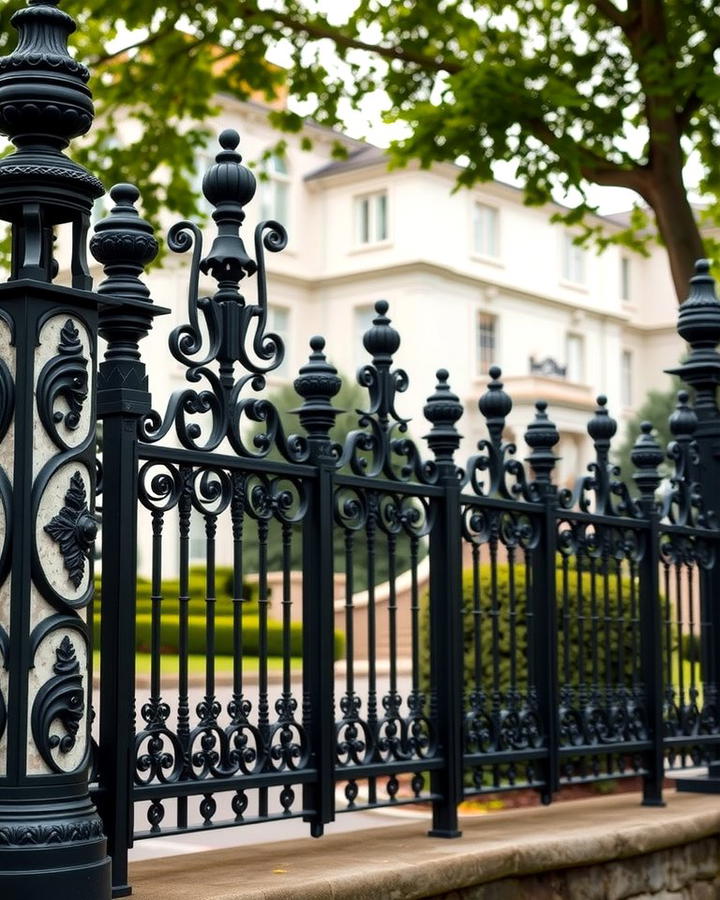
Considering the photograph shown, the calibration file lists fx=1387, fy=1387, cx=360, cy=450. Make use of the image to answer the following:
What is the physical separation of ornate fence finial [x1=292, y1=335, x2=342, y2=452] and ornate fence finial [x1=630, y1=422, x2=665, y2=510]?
239 cm

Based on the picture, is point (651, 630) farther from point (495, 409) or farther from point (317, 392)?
point (317, 392)

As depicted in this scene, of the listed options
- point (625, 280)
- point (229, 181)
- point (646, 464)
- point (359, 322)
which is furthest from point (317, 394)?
point (625, 280)

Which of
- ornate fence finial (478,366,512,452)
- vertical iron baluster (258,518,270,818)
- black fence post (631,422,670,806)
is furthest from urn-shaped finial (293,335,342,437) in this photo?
black fence post (631,422,670,806)

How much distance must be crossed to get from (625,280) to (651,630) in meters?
41.7

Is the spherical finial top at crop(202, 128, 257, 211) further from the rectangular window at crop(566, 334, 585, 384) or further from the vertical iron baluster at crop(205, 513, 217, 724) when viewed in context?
the rectangular window at crop(566, 334, 585, 384)

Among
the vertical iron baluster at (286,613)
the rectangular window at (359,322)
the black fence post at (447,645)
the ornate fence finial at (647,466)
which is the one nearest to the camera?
the vertical iron baluster at (286,613)

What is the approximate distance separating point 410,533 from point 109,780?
176 centimetres

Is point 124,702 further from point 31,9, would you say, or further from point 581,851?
point 581,851

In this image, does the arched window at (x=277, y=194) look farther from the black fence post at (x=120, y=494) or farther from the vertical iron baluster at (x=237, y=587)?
the black fence post at (x=120, y=494)

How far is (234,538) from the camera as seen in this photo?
4.41m

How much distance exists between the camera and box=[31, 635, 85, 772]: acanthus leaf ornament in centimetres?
340

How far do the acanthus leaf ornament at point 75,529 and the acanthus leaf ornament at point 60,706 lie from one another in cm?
18

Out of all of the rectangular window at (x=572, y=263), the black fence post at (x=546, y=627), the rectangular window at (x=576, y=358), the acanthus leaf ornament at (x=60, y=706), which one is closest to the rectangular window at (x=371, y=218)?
the rectangular window at (x=572, y=263)

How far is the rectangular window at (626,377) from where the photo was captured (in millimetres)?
47188
